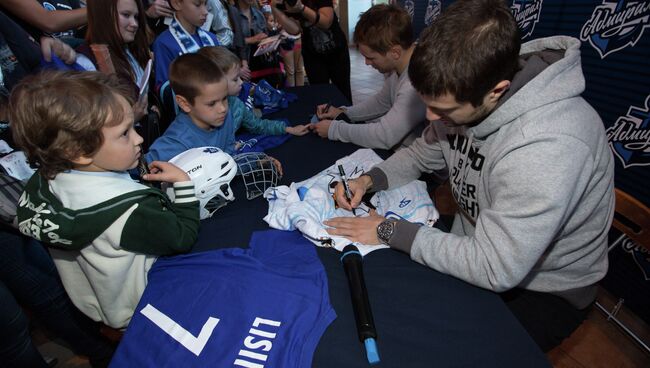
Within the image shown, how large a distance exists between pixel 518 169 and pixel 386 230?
434mm

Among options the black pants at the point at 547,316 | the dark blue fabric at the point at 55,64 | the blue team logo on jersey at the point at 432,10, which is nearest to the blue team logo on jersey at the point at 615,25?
the black pants at the point at 547,316

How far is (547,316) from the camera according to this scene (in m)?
1.06

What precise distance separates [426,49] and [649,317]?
223cm

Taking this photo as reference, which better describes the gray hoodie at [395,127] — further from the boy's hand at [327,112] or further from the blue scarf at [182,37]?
the blue scarf at [182,37]

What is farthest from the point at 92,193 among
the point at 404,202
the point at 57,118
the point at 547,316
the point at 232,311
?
the point at 547,316

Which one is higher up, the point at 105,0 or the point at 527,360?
the point at 105,0

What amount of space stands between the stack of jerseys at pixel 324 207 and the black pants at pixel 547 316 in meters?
0.41

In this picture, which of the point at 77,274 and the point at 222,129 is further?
the point at 222,129

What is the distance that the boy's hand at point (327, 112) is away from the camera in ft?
7.76

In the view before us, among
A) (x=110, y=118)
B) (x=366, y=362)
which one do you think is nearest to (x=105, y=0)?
(x=110, y=118)

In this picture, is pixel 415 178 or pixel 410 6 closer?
pixel 415 178

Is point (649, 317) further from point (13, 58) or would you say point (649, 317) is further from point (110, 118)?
point (13, 58)

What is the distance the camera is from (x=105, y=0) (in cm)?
201

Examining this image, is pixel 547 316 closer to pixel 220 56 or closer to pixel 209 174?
pixel 209 174
